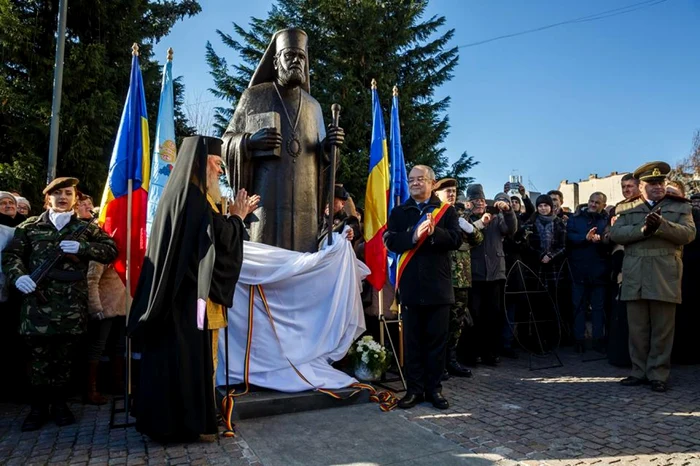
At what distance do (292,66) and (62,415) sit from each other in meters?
4.08

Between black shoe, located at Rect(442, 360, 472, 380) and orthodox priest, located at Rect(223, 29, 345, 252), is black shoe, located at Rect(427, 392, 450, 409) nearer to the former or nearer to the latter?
black shoe, located at Rect(442, 360, 472, 380)

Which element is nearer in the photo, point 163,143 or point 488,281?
point 163,143

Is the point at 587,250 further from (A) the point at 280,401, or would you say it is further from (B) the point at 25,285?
(B) the point at 25,285

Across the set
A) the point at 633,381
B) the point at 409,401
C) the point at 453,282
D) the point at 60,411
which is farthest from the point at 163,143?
the point at 633,381

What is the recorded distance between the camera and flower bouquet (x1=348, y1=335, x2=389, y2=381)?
5547 mm

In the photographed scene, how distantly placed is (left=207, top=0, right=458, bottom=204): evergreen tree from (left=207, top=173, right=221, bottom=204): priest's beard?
35.2 ft

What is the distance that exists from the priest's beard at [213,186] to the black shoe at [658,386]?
193 inches

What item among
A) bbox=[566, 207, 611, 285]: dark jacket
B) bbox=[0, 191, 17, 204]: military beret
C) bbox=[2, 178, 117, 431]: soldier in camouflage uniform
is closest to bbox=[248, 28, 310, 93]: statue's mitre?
bbox=[2, 178, 117, 431]: soldier in camouflage uniform

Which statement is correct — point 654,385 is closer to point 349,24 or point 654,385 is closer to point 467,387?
point 467,387

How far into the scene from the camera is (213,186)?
4.25 metres

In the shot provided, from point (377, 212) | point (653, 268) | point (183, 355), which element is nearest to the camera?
point (183, 355)

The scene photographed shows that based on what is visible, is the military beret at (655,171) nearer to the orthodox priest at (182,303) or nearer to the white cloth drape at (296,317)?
the white cloth drape at (296,317)

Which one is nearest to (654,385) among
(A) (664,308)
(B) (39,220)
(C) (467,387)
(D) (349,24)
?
(A) (664,308)

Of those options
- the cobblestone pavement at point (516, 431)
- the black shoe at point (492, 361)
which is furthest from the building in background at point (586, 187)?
the cobblestone pavement at point (516, 431)
